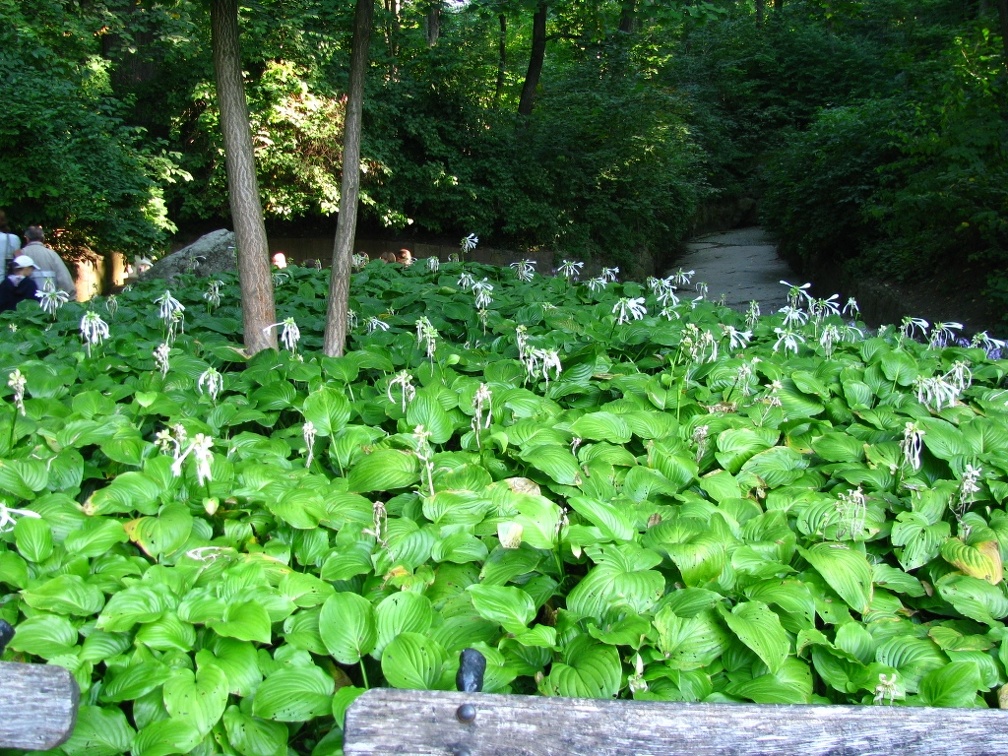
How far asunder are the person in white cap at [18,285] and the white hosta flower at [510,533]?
5.92 meters

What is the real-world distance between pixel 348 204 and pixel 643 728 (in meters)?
3.56

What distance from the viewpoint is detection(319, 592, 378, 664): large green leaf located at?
2.06 metres

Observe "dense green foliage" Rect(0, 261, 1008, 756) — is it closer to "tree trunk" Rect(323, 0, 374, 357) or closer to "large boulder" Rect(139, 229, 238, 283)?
"tree trunk" Rect(323, 0, 374, 357)

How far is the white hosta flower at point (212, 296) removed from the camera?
5902mm

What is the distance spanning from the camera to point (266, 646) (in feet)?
7.22

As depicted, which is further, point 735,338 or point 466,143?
point 466,143

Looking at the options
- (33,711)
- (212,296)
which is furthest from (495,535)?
(212,296)

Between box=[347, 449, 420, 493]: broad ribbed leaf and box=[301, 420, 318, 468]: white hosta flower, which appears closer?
box=[347, 449, 420, 493]: broad ribbed leaf

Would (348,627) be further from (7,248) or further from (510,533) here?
(7,248)

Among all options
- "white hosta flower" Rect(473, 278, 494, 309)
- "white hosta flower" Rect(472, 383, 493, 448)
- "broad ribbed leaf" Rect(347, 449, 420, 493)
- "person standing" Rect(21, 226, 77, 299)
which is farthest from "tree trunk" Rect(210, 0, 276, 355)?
"person standing" Rect(21, 226, 77, 299)

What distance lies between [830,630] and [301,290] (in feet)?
15.5

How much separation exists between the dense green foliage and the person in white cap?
3.24 metres

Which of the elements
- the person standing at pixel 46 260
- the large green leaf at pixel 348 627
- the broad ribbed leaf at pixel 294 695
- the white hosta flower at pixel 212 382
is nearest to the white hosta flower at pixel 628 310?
the white hosta flower at pixel 212 382

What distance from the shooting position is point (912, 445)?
3064mm
